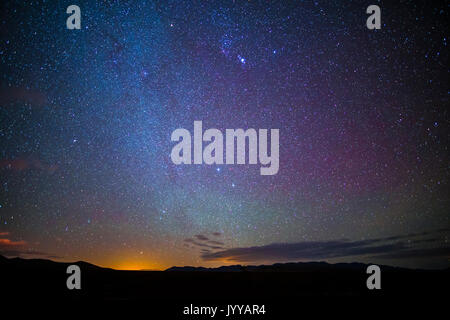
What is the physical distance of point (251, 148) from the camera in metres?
5.69

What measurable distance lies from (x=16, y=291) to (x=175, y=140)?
12.2ft
